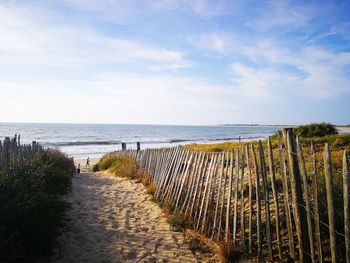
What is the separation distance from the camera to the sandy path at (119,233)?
4.65 m

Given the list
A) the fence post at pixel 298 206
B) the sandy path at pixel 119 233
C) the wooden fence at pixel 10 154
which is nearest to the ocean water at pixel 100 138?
the wooden fence at pixel 10 154

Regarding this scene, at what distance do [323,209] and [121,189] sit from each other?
6.56m

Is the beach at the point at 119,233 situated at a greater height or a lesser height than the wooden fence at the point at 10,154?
lesser

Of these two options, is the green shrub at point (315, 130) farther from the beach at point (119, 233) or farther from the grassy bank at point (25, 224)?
the grassy bank at point (25, 224)

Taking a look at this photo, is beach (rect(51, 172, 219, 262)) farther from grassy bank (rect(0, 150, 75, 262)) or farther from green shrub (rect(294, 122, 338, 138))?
green shrub (rect(294, 122, 338, 138))

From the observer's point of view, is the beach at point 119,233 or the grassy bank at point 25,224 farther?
the beach at point 119,233

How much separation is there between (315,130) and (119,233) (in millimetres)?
13592

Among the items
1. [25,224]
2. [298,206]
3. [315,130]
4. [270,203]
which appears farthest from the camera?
[315,130]

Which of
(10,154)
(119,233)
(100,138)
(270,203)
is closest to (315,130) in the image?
(270,203)

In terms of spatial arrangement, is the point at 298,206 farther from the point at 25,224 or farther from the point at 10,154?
the point at 10,154

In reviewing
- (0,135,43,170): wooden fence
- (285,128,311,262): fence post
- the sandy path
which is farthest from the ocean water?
(285,128,311,262): fence post

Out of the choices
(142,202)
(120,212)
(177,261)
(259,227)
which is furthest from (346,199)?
(142,202)

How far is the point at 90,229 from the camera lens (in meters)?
5.84

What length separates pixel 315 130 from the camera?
639 inches
